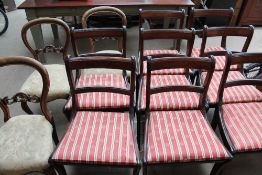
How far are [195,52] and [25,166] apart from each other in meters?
1.68

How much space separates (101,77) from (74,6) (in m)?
1.14

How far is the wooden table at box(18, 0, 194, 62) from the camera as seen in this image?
7.67 feet

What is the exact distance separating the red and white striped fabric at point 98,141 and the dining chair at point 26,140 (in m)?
0.10

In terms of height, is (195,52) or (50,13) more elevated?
(50,13)

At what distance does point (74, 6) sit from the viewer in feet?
7.74

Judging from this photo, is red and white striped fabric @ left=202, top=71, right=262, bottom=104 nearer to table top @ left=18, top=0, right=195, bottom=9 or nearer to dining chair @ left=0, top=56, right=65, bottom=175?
dining chair @ left=0, top=56, right=65, bottom=175

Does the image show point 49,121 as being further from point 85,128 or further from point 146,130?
point 146,130

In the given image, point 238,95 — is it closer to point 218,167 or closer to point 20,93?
point 218,167

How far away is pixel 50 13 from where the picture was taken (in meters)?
2.39

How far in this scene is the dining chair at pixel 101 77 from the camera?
55.8 inches

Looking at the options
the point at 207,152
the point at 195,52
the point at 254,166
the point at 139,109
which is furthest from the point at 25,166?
the point at 195,52

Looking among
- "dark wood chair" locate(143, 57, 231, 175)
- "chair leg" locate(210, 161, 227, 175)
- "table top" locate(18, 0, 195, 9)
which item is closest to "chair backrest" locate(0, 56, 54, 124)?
"dark wood chair" locate(143, 57, 231, 175)

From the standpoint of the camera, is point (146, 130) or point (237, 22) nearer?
point (146, 130)

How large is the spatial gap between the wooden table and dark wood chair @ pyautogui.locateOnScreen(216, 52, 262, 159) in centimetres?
143
